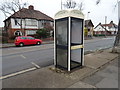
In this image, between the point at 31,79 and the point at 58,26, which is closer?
the point at 31,79

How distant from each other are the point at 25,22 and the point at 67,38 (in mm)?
23219

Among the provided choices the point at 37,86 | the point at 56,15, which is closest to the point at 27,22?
the point at 56,15

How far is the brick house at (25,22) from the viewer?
915 inches

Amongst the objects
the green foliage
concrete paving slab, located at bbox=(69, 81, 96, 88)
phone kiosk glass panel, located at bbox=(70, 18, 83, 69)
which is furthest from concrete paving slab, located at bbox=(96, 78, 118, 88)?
the green foliage

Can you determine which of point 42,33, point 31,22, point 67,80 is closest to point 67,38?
point 67,80

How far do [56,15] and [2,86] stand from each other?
3566 millimetres

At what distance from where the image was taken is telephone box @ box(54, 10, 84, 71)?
389 centimetres

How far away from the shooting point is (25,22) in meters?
24.3

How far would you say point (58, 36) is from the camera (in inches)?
178

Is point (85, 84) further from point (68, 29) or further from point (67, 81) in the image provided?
point (68, 29)

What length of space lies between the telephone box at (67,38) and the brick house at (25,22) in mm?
19898

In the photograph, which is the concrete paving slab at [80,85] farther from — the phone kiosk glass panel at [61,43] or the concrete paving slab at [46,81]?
the phone kiosk glass panel at [61,43]

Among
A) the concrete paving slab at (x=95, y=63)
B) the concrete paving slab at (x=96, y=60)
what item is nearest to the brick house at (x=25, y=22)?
the concrete paving slab at (x=96, y=60)

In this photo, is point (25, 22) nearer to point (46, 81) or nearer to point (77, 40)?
point (77, 40)
